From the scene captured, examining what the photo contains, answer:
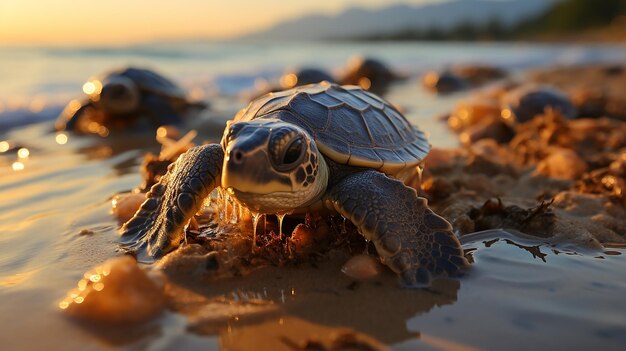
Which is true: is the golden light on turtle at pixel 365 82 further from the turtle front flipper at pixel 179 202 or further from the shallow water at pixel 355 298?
the turtle front flipper at pixel 179 202

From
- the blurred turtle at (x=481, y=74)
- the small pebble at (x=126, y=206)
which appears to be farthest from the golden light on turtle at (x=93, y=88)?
the blurred turtle at (x=481, y=74)

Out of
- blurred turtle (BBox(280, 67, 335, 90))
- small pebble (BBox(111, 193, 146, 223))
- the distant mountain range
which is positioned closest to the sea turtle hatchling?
small pebble (BBox(111, 193, 146, 223))

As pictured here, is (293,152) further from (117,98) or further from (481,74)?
(481,74)

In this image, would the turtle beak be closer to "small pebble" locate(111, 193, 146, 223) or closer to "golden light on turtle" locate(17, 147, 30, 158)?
"small pebble" locate(111, 193, 146, 223)

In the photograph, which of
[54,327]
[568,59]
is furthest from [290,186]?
[568,59]

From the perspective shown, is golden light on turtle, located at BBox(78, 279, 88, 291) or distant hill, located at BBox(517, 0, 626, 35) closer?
golden light on turtle, located at BBox(78, 279, 88, 291)

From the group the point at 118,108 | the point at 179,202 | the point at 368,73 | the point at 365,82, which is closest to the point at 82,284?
the point at 179,202

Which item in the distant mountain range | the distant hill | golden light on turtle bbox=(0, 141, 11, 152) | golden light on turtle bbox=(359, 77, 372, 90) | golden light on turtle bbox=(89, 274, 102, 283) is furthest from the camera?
the distant mountain range
